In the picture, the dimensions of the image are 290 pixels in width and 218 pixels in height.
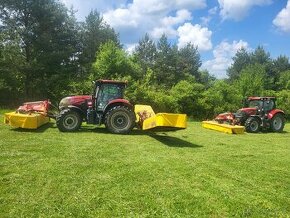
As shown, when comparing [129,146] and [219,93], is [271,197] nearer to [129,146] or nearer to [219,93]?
[129,146]

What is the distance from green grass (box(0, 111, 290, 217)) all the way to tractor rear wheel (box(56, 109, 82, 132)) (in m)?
1.81

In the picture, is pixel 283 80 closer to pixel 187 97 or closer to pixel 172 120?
pixel 187 97

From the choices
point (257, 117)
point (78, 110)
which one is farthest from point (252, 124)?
point (78, 110)

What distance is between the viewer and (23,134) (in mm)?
11492

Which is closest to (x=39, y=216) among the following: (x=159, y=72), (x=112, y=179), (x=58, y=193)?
(x=58, y=193)

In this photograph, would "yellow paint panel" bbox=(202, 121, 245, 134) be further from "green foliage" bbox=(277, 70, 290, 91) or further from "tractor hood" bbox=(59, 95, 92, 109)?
"green foliage" bbox=(277, 70, 290, 91)

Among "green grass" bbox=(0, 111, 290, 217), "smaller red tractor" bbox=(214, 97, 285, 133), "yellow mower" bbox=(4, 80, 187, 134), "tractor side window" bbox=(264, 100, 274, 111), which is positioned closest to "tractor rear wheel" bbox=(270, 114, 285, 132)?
"smaller red tractor" bbox=(214, 97, 285, 133)

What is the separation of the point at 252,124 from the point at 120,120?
22.6 ft

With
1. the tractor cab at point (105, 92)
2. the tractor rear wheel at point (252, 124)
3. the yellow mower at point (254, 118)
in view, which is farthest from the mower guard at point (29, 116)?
the tractor rear wheel at point (252, 124)

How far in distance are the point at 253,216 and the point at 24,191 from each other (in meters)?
3.44

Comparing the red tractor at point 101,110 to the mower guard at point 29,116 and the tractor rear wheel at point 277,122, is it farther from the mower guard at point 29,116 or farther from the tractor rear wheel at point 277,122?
the tractor rear wheel at point 277,122

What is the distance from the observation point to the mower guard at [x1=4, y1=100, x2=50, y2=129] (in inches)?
484

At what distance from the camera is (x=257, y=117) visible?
666 inches

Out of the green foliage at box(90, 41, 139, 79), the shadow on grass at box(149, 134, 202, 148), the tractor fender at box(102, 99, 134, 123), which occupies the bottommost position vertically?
the shadow on grass at box(149, 134, 202, 148)
